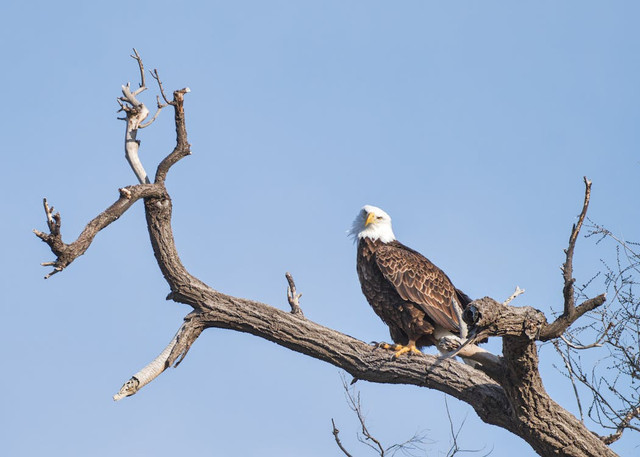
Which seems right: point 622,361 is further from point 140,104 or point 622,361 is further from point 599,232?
point 140,104

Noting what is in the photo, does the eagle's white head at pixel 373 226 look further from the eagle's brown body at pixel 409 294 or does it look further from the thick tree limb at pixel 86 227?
the thick tree limb at pixel 86 227

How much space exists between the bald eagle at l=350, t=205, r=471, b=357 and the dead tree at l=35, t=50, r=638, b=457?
0.99 metres

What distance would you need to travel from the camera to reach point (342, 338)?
5320 millimetres

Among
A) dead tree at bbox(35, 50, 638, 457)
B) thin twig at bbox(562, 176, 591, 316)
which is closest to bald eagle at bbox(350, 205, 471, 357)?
dead tree at bbox(35, 50, 638, 457)

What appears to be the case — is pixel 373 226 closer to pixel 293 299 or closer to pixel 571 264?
pixel 293 299

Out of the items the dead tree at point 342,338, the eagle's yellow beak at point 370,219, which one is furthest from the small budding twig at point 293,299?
the eagle's yellow beak at point 370,219

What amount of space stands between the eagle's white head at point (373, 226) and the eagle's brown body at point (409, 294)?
171 mm

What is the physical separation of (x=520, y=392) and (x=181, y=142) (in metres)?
2.55

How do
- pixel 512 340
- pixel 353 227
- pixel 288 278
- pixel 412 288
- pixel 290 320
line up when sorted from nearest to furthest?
pixel 512 340 → pixel 290 320 → pixel 288 278 → pixel 412 288 → pixel 353 227

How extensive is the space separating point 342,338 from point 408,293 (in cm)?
122

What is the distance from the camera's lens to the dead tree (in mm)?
4309

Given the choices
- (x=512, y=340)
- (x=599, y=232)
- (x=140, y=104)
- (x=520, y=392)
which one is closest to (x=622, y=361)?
(x=599, y=232)

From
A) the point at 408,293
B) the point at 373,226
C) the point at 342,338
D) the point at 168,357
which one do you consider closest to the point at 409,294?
the point at 408,293

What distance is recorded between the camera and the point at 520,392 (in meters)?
4.54
